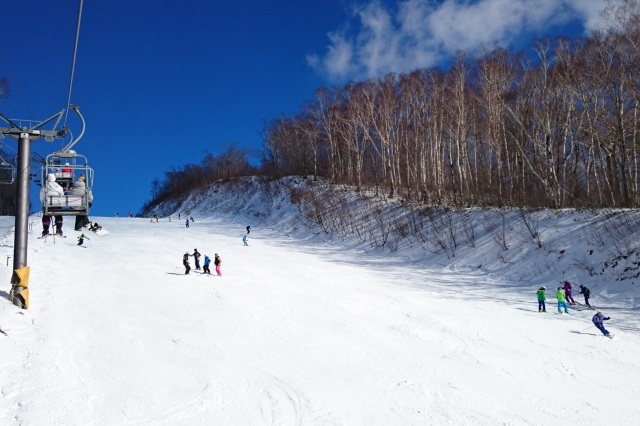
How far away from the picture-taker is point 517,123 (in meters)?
32.2

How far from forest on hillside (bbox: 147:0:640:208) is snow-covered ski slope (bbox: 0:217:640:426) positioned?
12553mm


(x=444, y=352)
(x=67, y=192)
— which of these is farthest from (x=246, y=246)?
(x=444, y=352)

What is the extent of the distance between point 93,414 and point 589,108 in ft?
99.1

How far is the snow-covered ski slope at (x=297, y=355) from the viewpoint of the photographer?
24.8 feet

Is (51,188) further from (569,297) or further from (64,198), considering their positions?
(569,297)

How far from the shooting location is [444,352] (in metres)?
10.8

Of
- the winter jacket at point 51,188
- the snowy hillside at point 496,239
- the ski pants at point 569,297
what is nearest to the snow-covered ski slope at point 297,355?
the ski pants at point 569,297

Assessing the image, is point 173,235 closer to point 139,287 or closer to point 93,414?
point 139,287

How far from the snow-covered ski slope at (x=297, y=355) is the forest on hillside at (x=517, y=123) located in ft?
41.2

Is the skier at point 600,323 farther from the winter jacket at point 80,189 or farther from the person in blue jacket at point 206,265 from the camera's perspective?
the person in blue jacket at point 206,265

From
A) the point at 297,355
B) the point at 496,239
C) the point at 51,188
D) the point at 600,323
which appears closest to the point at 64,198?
the point at 51,188

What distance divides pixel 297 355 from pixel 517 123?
28989 millimetres

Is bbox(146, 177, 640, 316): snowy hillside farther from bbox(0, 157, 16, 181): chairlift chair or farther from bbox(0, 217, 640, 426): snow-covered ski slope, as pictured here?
bbox(0, 157, 16, 181): chairlift chair

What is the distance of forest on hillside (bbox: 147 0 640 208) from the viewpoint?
2397 centimetres
